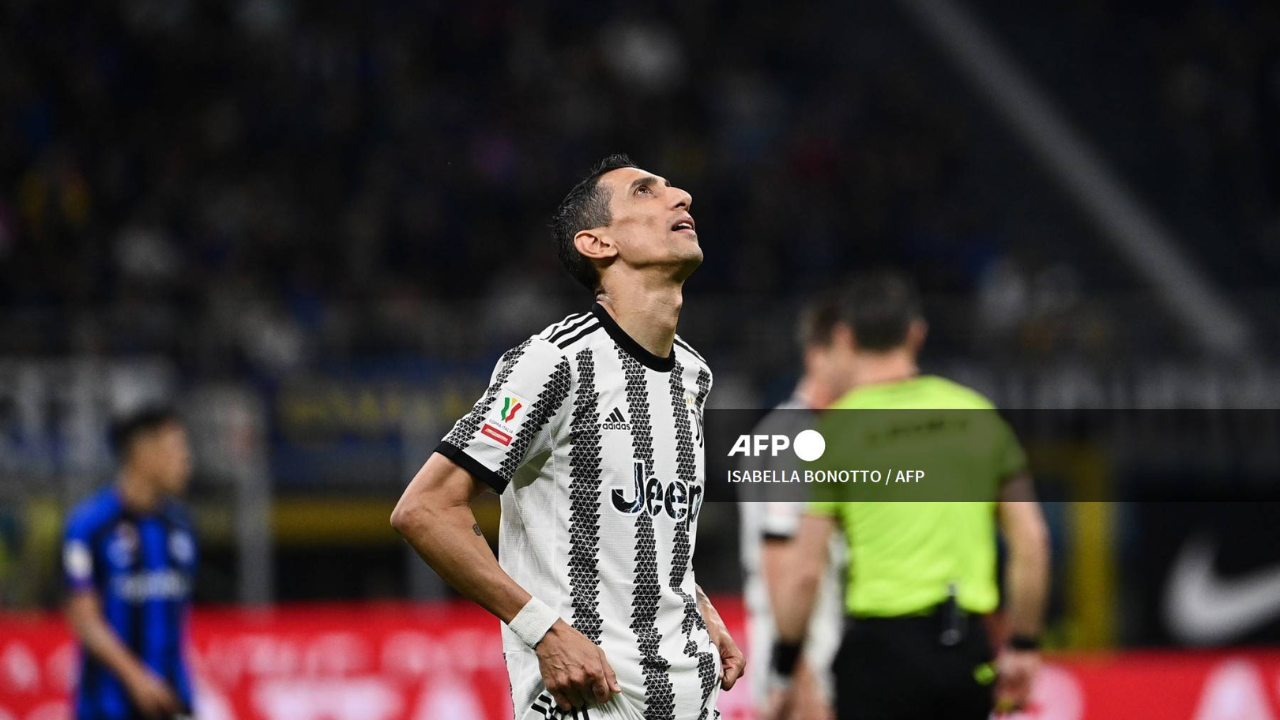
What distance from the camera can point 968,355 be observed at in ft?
42.7

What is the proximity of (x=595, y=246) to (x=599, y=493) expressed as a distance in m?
0.64

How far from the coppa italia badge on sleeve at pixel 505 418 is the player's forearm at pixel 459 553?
187 millimetres

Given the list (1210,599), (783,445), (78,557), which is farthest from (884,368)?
(1210,599)

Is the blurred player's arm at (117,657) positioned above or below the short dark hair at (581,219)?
below

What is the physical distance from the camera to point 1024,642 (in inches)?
225

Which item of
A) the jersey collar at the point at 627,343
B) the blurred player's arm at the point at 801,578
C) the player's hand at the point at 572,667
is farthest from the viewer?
the blurred player's arm at the point at 801,578

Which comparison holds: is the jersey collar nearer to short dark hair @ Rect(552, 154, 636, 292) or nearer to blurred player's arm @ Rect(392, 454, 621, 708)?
short dark hair @ Rect(552, 154, 636, 292)

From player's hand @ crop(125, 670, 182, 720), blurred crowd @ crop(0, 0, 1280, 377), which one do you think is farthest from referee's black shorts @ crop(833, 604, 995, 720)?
blurred crowd @ crop(0, 0, 1280, 377)

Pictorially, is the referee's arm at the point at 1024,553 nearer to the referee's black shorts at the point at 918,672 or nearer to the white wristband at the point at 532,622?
the referee's black shorts at the point at 918,672

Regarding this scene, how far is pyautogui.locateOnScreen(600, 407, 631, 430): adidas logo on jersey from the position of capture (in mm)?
3898

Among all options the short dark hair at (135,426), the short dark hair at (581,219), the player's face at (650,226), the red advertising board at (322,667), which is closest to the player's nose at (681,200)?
the player's face at (650,226)

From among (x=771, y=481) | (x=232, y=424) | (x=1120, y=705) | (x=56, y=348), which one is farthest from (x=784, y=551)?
(x=56, y=348)

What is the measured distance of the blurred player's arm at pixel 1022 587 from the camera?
5.57 meters

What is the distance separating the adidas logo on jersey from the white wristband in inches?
18.6
